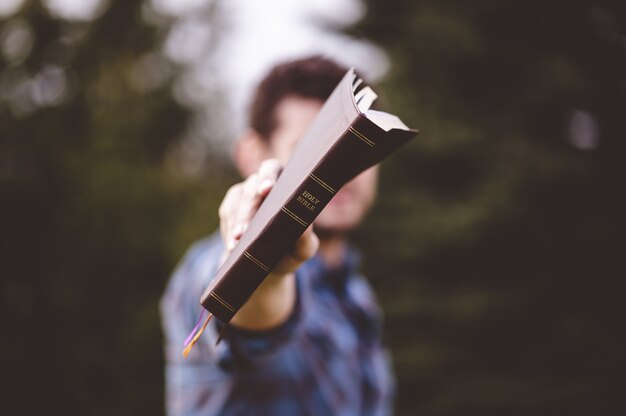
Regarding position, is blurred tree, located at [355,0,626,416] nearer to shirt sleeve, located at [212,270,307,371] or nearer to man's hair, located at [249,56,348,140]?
man's hair, located at [249,56,348,140]

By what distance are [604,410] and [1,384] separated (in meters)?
5.25

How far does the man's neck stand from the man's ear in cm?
47

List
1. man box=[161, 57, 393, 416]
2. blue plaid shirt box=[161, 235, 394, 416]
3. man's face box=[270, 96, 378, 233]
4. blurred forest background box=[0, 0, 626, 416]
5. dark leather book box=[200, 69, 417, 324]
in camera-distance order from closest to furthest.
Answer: dark leather book box=[200, 69, 417, 324]
man box=[161, 57, 393, 416]
blue plaid shirt box=[161, 235, 394, 416]
man's face box=[270, 96, 378, 233]
blurred forest background box=[0, 0, 626, 416]

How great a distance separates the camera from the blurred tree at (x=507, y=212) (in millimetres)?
4871

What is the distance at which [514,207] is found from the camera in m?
4.96

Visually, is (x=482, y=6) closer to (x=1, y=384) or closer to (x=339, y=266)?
(x=339, y=266)

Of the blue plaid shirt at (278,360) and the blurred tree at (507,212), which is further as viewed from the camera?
the blurred tree at (507,212)

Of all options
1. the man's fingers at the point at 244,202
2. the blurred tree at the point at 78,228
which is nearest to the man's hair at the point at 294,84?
the man's fingers at the point at 244,202

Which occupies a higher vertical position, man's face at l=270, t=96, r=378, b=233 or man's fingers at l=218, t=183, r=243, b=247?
man's fingers at l=218, t=183, r=243, b=247

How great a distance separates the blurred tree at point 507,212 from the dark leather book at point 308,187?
435 centimetres

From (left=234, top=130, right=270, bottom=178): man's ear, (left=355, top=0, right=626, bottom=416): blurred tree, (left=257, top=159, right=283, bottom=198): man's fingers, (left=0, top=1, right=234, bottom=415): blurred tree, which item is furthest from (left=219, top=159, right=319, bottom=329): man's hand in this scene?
(left=355, top=0, right=626, bottom=416): blurred tree

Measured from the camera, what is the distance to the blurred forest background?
4.50 metres

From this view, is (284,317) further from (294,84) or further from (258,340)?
(294,84)

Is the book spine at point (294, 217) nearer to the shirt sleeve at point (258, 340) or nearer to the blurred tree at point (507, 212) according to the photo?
the shirt sleeve at point (258, 340)
